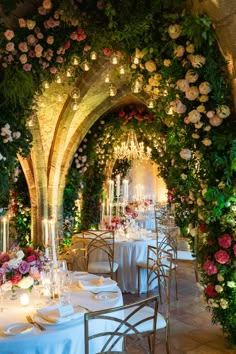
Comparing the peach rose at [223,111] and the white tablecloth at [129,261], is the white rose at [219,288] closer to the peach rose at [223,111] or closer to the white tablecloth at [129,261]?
the peach rose at [223,111]

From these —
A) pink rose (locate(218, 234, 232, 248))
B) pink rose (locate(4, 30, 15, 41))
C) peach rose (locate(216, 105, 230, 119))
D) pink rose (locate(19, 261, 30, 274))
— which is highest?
pink rose (locate(4, 30, 15, 41))

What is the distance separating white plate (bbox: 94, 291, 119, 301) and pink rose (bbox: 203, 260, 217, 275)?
1.23 metres

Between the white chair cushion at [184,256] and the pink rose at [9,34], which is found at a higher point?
the pink rose at [9,34]

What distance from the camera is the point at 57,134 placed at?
6.59 metres

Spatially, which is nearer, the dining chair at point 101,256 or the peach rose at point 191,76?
the peach rose at point 191,76

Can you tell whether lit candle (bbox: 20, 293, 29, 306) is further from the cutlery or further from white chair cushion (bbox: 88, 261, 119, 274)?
white chair cushion (bbox: 88, 261, 119, 274)

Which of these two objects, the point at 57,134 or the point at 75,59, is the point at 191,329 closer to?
the point at 75,59

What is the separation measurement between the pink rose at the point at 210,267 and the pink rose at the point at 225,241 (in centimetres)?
24

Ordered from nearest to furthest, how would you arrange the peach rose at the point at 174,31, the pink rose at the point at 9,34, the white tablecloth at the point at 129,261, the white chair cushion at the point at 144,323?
the white chair cushion at the point at 144,323 < the peach rose at the point at 174,31 < the pink rose at the point at 9,34 < the white tablecloth at the point at 129,261

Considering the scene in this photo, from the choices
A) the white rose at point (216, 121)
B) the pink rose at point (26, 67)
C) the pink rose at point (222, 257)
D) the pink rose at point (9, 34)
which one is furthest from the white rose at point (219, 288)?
the pink rose at point (9, 34)

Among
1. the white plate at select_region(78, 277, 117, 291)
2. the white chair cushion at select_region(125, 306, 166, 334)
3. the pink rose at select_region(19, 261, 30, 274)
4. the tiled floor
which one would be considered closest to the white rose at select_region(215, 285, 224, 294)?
the tiled floor

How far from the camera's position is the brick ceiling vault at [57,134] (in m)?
5.97

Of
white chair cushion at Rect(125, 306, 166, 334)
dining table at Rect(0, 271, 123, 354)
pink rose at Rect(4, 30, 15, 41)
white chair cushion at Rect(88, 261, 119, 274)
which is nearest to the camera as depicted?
dining table at Rect(0, 271, 123, 354)

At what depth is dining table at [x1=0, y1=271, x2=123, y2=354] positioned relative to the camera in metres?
2.14
